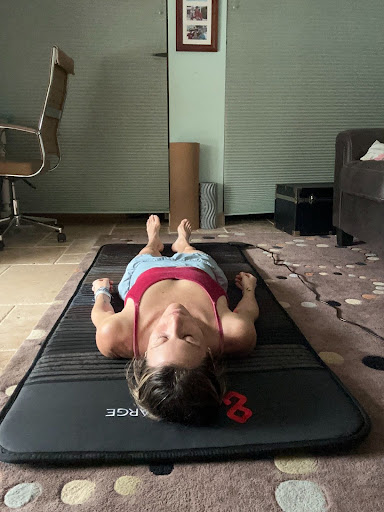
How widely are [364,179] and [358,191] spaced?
9cm

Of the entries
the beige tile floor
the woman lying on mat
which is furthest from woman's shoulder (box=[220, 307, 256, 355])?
the beige tile floor

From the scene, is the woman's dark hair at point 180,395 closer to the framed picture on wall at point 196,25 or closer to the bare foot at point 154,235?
the bare foot at point 154,235

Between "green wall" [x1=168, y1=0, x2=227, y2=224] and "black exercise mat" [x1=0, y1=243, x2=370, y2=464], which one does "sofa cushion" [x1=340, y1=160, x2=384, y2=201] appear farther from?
"green wall" [x1=168, y1=0, x2=227, y2=224]

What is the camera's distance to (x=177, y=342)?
1.07 m

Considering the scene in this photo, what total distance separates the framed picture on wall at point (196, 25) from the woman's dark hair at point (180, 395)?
300cm

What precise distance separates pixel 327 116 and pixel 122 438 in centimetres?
336

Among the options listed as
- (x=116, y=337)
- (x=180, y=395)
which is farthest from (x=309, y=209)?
(x=180, y=395)

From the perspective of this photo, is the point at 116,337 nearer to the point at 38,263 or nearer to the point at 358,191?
the point at 38,263

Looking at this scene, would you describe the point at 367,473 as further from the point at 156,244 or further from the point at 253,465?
the point at 156,244

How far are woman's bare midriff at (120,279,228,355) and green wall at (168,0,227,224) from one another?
2.32 metres

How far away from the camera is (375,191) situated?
7.12 ft

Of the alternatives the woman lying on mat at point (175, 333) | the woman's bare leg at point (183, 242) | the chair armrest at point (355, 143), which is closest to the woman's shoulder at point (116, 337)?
the woman lying on mat at point (175, 333)

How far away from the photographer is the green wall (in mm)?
3396

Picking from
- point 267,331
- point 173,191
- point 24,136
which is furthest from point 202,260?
point 24,136
